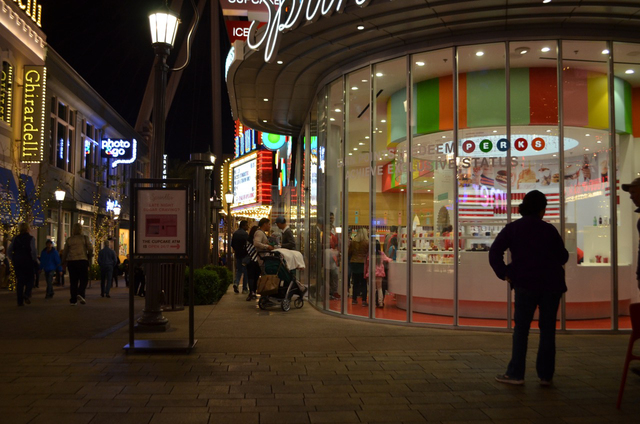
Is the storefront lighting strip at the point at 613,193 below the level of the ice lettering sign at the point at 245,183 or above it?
below

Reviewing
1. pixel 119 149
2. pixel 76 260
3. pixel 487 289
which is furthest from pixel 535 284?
pixel 119 149

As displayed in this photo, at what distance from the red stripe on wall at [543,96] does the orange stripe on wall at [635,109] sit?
1239 millimetres

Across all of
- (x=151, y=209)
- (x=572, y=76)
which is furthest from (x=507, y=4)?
(x=151, y=209)

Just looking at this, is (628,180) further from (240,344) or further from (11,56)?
(11,56)

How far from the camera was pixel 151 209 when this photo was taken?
26.0ft

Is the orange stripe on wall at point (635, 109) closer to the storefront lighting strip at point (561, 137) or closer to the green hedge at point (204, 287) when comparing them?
the storefront lighting strip at point (561, 137)

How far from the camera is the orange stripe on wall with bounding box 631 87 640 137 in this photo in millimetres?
10266

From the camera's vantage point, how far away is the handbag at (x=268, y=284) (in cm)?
1229

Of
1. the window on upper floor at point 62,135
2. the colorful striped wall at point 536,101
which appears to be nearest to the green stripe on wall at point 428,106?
the colorful striped wall at point 536,101

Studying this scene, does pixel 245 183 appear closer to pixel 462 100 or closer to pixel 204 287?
pixel 204 287

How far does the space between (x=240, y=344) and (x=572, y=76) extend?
21.4ft

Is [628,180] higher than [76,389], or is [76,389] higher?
[628,180]

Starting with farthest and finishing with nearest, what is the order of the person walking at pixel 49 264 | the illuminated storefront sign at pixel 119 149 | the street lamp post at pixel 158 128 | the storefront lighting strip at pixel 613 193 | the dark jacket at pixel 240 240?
1. the illuminated storefront sign at pixel 119 149
2. the dark jacket at pixel 240 240
3. the person walking at pixel 49 264
4. the storefront lighting strip at pixel 613 193
5. the street lamp post at pixel 158 128

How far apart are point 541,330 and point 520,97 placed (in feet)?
16.9
